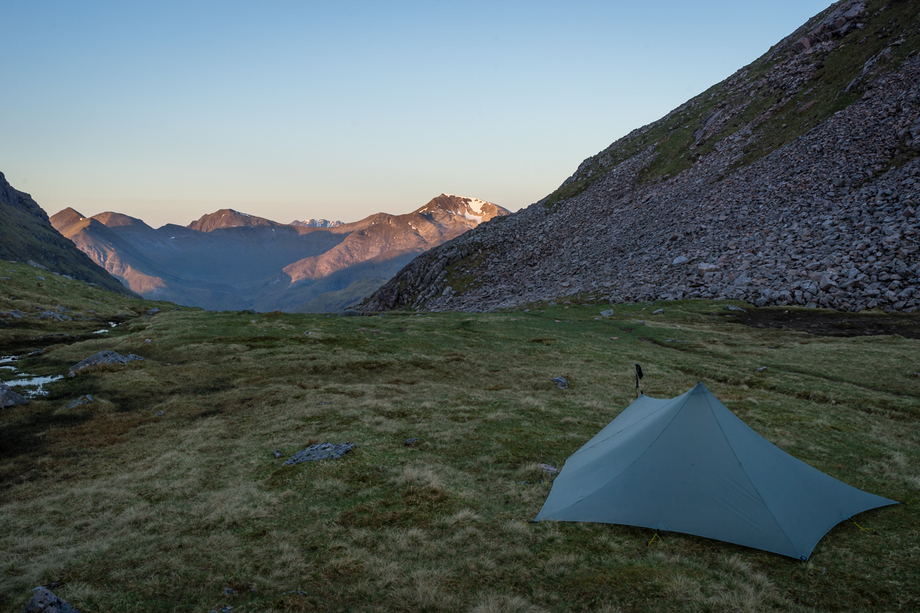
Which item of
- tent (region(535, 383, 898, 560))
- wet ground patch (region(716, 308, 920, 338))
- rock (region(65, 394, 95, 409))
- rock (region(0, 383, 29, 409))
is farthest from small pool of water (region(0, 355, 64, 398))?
wet ground patch (region(716, 308, 920, 338))

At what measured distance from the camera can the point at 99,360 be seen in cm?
3188

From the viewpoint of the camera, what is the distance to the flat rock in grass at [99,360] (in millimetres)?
30570

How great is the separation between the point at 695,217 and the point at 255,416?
77482 millimetres

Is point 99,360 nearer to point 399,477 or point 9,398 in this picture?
point 9,398

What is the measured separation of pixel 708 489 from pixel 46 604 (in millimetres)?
15770

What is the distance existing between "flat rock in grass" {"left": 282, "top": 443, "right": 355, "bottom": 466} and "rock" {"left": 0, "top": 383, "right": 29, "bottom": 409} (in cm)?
1777

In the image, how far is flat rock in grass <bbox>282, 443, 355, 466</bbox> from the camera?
18594 millimetres

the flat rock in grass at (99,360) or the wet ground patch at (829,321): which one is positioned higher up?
the flat rock in grass at (99,360)

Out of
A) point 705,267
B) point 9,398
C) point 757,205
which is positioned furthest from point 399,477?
point 757,205

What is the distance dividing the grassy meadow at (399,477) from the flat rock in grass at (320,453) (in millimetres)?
462

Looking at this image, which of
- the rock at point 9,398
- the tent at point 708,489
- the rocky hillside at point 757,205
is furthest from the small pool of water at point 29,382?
the rocky hillside at point 757,205

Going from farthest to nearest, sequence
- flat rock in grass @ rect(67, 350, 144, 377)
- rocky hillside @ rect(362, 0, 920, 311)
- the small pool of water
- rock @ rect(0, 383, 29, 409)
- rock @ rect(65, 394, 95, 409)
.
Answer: rocky hillside @ rect(362, 0, 920, 311) < flat rock in grass @ rect(67, 350, 144, 377) < the small pool of water < rock @ rect(65, 394, 95, 409) < rock @ rect(0, 383, 29, 409)

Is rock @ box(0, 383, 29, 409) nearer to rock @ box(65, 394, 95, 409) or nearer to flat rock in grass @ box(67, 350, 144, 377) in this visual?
rock @ box(65, 394, 95, 409)

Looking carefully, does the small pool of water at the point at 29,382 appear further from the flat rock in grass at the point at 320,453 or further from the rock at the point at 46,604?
the rock at the point at 46,604
